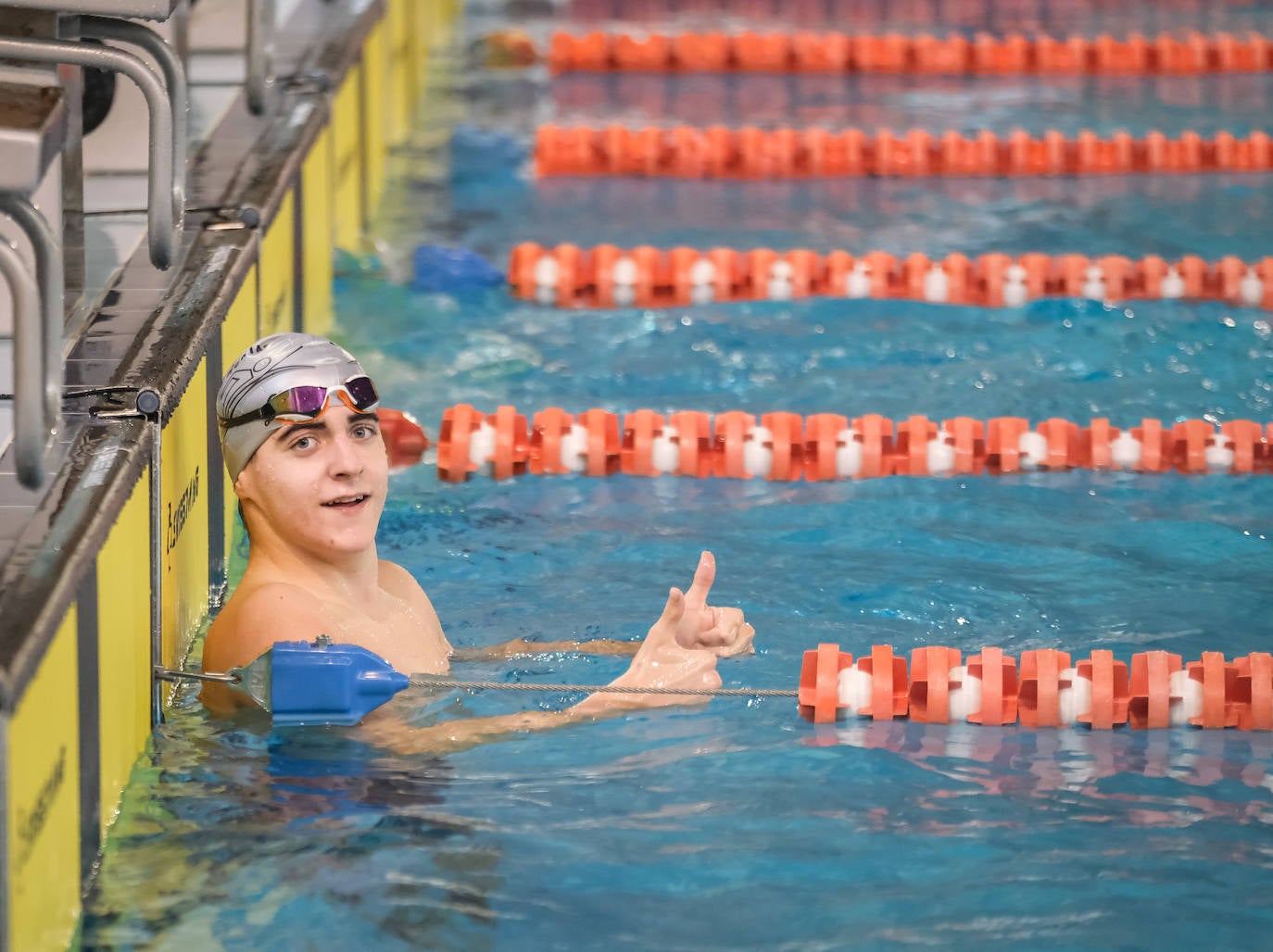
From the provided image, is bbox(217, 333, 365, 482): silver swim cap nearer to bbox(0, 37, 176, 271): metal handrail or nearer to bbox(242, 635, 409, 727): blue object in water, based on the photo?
bbox(242, 635, 409, 727): blue object in water

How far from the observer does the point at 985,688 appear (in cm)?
379

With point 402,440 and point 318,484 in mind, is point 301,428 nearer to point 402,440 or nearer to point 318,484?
point 318,484

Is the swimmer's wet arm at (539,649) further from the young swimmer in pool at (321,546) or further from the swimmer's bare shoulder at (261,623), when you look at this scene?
the swimmer's bare shoulder at (261,623)

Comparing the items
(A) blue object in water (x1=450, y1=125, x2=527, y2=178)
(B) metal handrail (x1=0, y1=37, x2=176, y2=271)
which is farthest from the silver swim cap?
(A) blue object in water (x1=450, y1=125, x2=527, y2=178)

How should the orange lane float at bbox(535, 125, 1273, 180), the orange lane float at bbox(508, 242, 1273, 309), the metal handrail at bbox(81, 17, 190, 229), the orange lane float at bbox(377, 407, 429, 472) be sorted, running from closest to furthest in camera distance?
the metal handrail at bbox(81, 17, 190, 229) < the orange lane float at bbox(377, 407, 429, 472) < the orange lane float at bbox(508, 242, 1273, 309) < the orange lane float at bbox(535, 125, 1273, 180)

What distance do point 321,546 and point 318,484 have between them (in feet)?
0.37

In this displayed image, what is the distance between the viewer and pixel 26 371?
9.20 ft

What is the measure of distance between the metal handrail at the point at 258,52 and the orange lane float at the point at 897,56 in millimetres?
4855

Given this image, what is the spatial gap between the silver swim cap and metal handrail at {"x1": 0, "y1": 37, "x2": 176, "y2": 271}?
0.52 metres

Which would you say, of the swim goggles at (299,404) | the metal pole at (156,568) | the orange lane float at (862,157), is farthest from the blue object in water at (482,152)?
the swim goggles at (299,404)

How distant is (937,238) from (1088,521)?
8.81ft

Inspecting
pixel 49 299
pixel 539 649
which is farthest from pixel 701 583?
pixel 49 299

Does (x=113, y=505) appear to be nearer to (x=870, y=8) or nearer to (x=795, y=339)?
(x=795, y=339)

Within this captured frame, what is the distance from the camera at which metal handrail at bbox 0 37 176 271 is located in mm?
3586
